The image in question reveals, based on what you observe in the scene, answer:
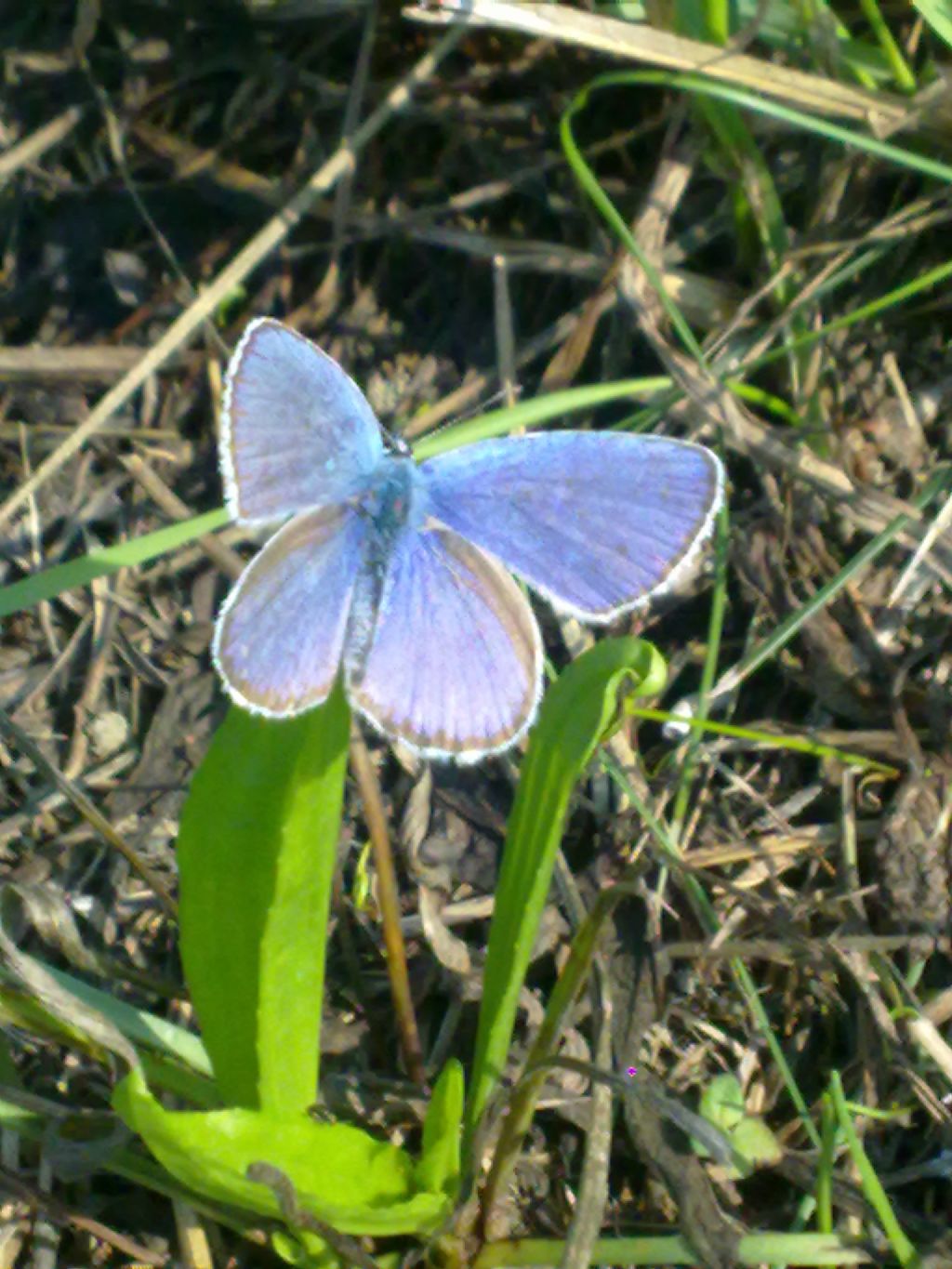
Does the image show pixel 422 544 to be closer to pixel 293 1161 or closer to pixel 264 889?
pixel 264 889

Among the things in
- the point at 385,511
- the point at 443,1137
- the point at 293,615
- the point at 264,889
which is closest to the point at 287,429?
the point at 385,511

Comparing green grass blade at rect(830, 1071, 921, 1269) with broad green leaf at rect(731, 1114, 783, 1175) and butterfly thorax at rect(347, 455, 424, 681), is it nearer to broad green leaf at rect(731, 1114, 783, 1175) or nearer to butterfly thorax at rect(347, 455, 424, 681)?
broad green leaf at rect(731, 1114, 783, 1175)

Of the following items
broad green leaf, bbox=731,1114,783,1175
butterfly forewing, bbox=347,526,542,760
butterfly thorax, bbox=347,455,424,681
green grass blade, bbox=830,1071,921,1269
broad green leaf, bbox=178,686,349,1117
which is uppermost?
butterfly thorax, bbox=347,455,424,681

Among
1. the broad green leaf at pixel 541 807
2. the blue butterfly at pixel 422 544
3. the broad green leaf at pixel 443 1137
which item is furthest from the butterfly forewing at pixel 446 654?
the broad green leaf at pixel 443 1137

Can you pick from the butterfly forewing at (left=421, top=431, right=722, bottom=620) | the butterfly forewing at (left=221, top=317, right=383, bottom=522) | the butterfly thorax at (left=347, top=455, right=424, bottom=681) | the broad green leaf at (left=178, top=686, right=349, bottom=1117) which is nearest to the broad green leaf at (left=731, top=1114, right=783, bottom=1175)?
the broad green leaf at (left=178, top=686, right=349, bottom=1117)

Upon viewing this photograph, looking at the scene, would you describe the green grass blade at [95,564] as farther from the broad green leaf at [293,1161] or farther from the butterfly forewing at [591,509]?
the broad green leaf at [293,1161]

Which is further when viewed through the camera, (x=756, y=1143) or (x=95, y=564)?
(x=95, y=564)
